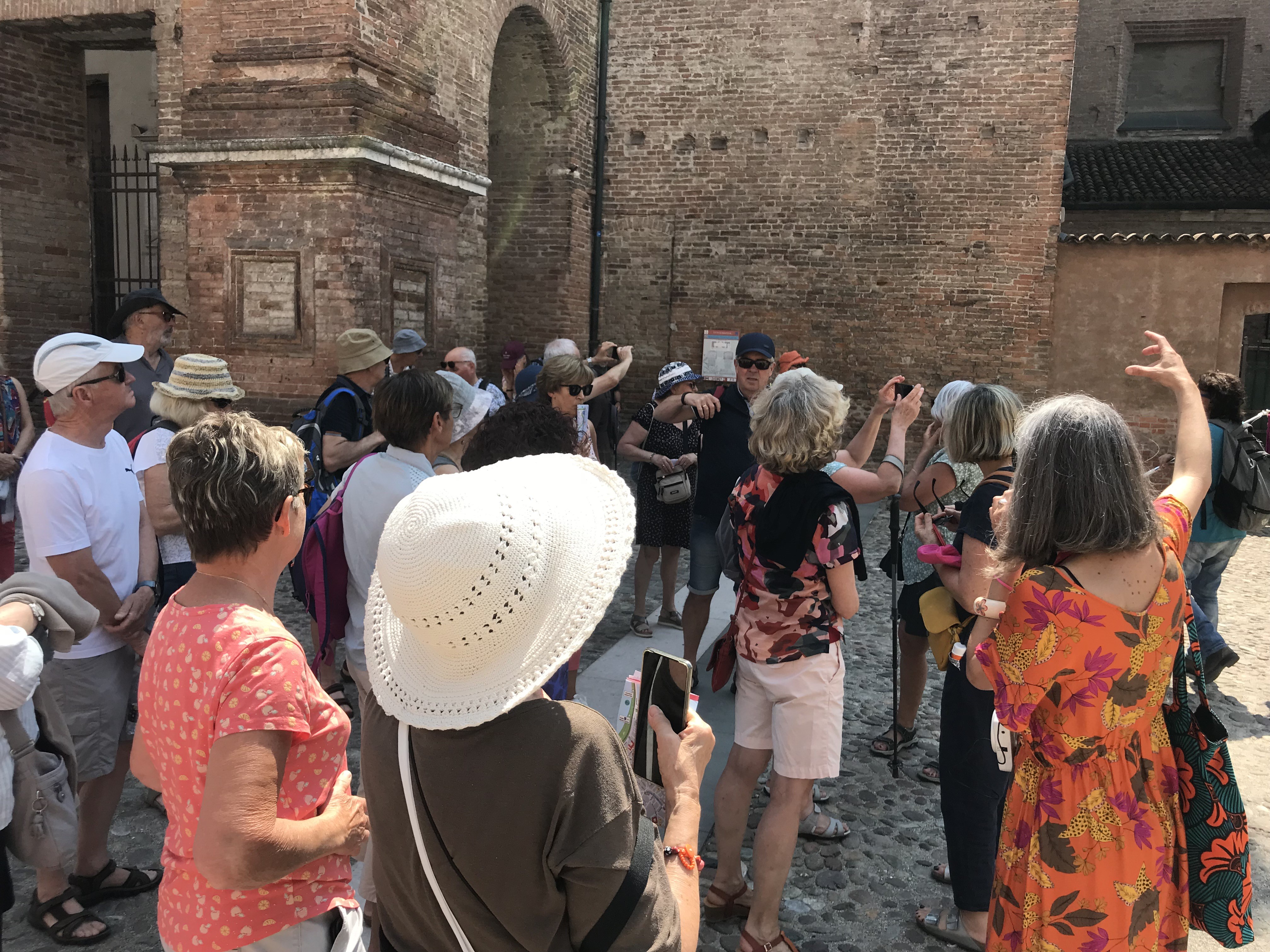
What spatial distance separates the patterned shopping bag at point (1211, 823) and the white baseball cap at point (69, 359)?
3.05 meters

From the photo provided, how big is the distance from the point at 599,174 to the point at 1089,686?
12153 millimetres

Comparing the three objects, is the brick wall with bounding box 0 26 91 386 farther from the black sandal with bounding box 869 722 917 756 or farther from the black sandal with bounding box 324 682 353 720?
the black sandal with bounding box 869 722 917 756

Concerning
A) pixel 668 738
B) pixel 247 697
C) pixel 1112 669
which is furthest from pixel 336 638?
pixel 1112 669

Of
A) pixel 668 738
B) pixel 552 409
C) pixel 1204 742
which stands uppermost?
pixel 552 409

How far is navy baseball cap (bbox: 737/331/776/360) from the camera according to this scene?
466 centimetres

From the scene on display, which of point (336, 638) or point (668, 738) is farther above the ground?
point (668, 738)

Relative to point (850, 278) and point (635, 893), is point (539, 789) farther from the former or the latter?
point (850, 278)

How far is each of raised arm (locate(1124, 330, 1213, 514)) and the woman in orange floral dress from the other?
0.15 meters

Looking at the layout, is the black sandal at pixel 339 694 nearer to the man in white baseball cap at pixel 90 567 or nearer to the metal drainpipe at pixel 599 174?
the man in white baseball cap at pixel 90 567

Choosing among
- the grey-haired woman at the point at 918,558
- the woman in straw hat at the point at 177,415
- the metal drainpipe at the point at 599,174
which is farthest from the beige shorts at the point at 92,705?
the metal drainpipe at the point at 599,174

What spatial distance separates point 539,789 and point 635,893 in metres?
0.19

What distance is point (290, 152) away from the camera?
7.06 metres

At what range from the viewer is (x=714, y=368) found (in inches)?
Answer: 513

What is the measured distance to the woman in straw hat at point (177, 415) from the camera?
328cm
